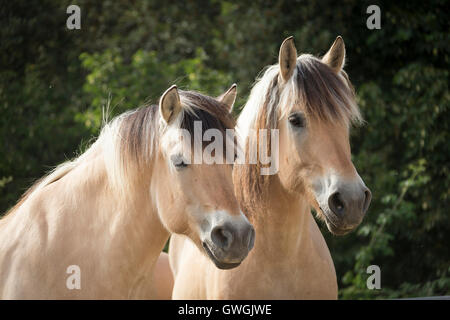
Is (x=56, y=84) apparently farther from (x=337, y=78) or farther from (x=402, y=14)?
(x=337, y=78)

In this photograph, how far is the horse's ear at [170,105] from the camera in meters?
2.80

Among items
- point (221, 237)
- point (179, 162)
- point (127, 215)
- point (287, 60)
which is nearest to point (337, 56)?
point (287, 60)

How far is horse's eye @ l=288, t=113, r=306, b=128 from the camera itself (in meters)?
3.24

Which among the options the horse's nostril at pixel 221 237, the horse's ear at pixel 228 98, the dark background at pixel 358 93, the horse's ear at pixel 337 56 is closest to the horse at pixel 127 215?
the horse's nostril at pixel 221 237

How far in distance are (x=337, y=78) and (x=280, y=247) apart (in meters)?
0.99

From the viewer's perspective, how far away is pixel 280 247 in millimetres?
3338

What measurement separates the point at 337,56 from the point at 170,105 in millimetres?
1221

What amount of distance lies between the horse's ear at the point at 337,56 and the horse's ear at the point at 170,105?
44.4 inches

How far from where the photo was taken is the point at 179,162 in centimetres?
275

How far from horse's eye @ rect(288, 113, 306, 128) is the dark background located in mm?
4461

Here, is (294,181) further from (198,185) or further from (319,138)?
(198,185)

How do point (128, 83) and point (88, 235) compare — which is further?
point (128, 83)

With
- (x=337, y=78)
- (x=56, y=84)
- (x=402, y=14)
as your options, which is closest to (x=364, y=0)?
(x=402, y=14)
